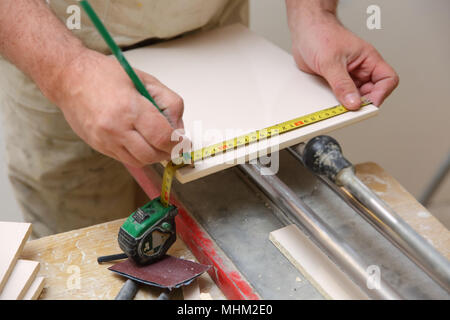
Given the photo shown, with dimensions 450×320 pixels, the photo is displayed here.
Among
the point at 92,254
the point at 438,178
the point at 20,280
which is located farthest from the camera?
the point at 438,178

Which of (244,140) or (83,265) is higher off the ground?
(244,140)

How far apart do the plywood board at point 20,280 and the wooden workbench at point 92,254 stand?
0.04 m

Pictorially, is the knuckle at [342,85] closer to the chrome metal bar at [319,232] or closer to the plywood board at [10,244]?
the chrome metal bar at [319,232]

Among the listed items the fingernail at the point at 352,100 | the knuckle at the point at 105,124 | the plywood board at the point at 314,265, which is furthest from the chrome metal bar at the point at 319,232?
the knuckle at the point at 105,124

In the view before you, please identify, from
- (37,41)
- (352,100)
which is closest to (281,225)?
(352,100)

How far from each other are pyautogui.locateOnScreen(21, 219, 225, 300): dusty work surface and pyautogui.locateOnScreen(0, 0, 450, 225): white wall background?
66.6 inches

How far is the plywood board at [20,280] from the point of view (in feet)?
3.07

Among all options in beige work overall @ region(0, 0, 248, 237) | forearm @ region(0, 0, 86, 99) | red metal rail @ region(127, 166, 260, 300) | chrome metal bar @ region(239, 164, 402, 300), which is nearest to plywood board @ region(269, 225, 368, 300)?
chrome metal bar @ region(239, 164, 402, 300)

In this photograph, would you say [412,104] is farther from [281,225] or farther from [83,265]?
[83,265]

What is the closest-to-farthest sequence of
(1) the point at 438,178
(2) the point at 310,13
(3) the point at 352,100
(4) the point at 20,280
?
(4) the point at 20,280, (3) the point at 352,100, (2) the point at 310,13, (1) the point at 438,178

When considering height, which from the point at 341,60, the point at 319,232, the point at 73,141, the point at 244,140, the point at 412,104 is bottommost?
the point at 412,104

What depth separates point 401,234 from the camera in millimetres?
929

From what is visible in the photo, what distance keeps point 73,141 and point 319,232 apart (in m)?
0.94

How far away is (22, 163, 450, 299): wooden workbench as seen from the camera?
0.99 metres
